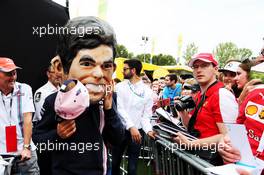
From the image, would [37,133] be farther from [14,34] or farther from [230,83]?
[230,83]

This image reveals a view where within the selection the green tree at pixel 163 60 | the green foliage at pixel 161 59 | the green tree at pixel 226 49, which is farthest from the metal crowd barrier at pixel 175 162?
the green tree at pixel 163 60

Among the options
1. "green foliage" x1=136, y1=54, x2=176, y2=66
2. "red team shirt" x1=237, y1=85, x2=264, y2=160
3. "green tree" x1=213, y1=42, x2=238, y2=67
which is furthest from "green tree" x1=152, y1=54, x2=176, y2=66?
"red team shirt" x1=237, y1=85, x2=264, y2=160

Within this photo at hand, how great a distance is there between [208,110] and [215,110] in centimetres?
8

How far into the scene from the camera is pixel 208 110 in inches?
114

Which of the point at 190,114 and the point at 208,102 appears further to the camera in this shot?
the point at 190,114

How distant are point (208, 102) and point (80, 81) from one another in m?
1.49

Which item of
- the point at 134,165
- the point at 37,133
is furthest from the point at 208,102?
the point at 134,165

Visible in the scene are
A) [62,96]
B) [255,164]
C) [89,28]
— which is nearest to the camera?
[62,96]

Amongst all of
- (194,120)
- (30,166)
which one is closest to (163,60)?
(30,166)

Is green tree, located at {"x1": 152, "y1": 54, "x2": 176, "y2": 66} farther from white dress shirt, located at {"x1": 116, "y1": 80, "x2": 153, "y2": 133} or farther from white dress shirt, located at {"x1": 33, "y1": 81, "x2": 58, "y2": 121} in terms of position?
white dress shirt, located at {"x1": 33, "y1": 81, "x2": 58, "y2": 121}

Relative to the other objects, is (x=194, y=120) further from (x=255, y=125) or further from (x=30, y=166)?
(x=30, y=166)

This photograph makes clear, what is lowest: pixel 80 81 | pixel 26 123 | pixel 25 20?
pixel 26 123

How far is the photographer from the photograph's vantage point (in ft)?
9.12

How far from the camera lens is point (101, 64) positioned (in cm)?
184
